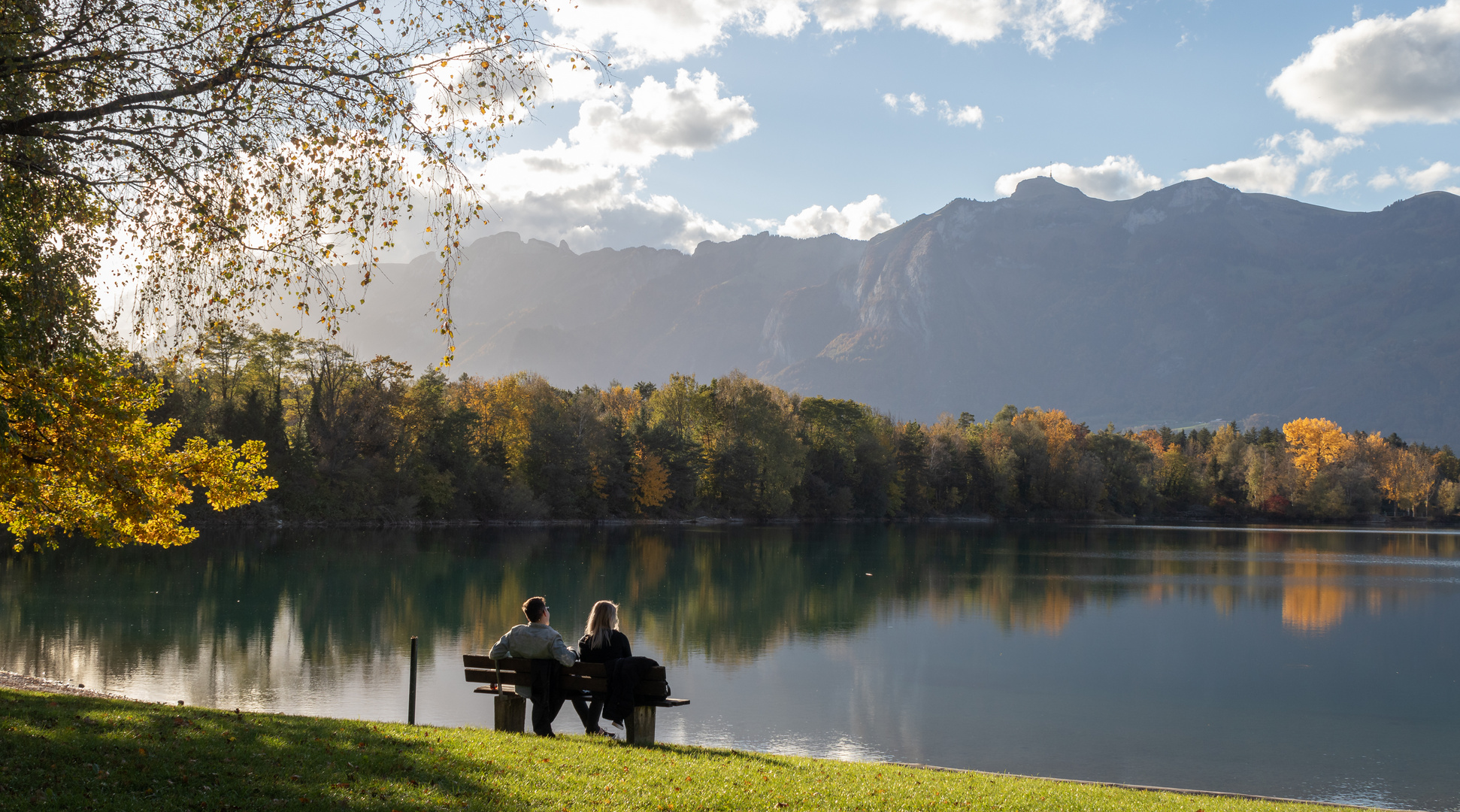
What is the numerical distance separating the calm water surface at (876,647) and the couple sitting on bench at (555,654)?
18.0 ft

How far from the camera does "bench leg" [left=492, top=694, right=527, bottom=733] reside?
11.5 m

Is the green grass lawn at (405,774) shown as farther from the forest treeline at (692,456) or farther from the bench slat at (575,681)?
the forest treeline at (692,456)

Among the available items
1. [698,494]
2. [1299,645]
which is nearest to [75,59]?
[1299,645]

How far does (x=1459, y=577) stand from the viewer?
5069 cm

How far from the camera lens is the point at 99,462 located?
1196cm

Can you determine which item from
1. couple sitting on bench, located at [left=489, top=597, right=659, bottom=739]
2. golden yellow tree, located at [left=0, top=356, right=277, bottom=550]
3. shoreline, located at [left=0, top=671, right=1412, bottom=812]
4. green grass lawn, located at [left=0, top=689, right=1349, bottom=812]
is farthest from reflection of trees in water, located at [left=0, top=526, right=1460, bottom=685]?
couple sitting on bench, located at [left=489, top=597, right=659, bottom=739]

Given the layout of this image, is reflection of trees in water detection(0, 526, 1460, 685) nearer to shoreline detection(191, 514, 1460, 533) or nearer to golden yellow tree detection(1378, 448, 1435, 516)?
shoreline detection(191, 514, 1460, 533)

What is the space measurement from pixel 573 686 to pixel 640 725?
2.81 feet

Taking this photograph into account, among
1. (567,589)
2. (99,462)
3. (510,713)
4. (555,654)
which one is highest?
(99,462)

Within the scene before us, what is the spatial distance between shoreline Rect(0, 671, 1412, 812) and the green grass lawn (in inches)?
18.7

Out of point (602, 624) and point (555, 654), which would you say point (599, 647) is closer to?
point (602, 624)

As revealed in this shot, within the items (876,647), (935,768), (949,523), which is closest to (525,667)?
(935,768)

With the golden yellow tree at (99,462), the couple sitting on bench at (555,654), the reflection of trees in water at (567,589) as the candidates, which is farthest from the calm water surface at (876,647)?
the couple sitting on bench at (555,654)

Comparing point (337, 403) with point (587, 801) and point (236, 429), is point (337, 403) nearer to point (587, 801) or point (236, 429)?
point (236, 429)
